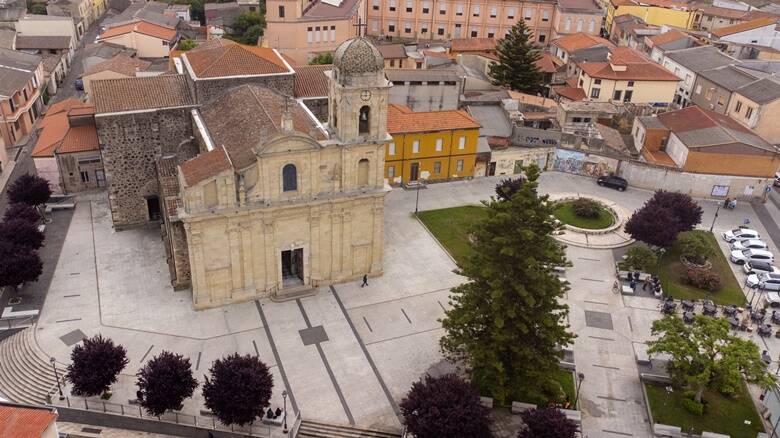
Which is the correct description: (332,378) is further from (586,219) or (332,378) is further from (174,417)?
(586,219)

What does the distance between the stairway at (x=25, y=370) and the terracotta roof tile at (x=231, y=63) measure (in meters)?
21.2

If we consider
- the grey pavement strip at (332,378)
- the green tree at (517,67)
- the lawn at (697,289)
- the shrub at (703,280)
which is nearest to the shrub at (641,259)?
the lawn at (697,289)

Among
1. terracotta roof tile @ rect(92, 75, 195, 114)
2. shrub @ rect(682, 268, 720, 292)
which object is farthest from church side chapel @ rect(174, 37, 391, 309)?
shrub @ rect(682, 268, 720, 292)

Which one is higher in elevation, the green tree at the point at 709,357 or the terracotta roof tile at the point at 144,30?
the terracotta roof tile at the point at 144,30

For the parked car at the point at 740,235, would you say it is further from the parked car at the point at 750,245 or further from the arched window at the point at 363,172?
the arched window at the point at 363,172

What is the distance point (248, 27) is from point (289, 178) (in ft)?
194

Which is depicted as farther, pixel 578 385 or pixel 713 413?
pixel 578 385

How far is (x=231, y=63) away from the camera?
47.4 m

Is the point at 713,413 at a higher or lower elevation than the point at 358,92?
lower

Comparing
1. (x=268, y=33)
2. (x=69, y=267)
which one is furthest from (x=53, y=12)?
(x=69, y=267)

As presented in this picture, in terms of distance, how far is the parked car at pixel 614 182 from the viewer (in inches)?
2264

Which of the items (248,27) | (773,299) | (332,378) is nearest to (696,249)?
(773,299)

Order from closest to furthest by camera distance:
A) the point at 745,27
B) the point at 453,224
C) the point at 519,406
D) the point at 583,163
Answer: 1. the point at 519,406
2. the point at 453,224
3. the point at 583,163
4. the point at 745,27

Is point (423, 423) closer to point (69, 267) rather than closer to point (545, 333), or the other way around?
point (545, 333)
